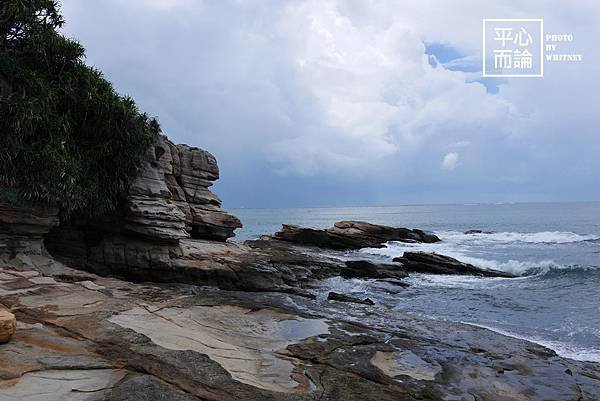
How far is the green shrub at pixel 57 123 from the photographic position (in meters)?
15.5

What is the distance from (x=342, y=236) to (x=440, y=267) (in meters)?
13.0

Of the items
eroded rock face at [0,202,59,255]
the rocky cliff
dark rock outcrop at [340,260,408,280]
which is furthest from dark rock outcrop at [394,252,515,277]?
eroded rock face at [0,202,59,255]

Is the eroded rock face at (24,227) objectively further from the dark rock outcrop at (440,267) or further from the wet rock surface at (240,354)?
the dark rock outcrop at (440,267)

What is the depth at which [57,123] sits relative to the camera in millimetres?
16844

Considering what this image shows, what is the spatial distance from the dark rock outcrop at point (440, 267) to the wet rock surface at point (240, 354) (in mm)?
15866

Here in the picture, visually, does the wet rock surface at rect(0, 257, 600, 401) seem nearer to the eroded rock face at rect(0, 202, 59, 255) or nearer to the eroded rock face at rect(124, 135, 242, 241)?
the eroded rock face at rect(0, 202, 59, 255)

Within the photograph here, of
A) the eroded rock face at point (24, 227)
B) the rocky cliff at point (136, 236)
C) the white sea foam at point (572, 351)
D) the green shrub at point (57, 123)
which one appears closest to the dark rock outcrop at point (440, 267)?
the white sea foam at point (572, 351)

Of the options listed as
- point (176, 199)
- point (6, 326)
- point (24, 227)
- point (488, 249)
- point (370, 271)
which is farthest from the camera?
point (488, 249)

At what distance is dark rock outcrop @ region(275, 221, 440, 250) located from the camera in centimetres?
3978

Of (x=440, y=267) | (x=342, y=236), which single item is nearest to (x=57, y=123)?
(x=440, y=267)

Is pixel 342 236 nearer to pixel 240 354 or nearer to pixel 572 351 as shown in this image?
pixel 572 351

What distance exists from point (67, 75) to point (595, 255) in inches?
1600

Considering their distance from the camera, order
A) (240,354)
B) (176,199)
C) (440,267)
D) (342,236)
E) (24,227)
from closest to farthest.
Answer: (240,354) < (24,227) < (176,199) < (440,267) < (342,236)

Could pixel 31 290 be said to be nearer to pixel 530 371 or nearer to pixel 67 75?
pixel 67 75
